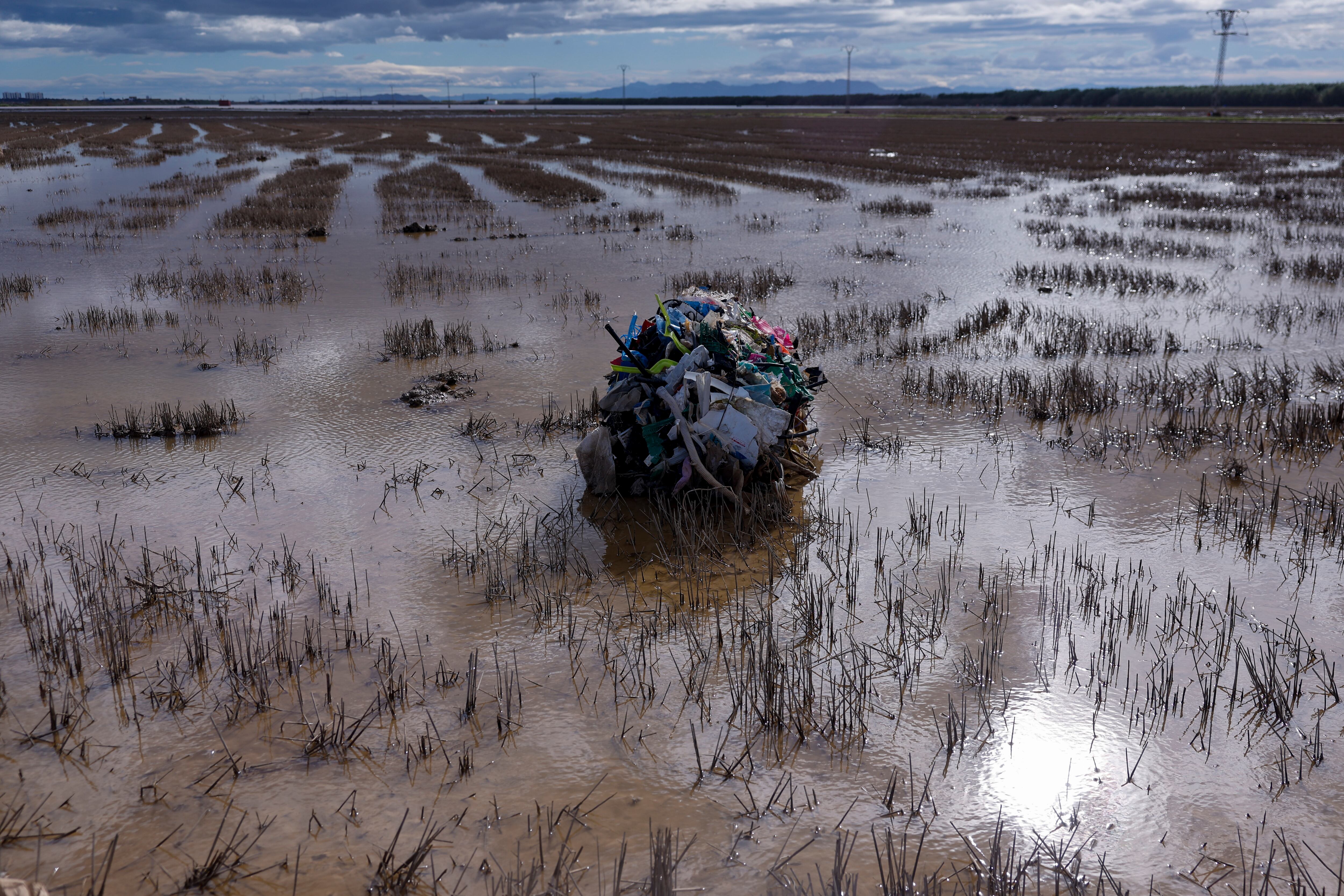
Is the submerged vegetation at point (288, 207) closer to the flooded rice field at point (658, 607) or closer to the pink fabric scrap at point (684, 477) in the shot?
the flooded rice field at point (658, 607)

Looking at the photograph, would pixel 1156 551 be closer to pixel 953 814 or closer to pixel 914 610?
pixel 914 610

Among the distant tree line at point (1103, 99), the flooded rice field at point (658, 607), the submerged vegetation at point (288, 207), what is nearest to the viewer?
the flooded rice field at point (658, 607)

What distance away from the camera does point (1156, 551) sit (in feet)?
17.7

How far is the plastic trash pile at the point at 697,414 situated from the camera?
6.16 meters

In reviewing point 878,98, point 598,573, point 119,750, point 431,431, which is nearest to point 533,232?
point 431,431

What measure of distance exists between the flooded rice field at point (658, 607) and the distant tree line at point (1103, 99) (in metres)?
118

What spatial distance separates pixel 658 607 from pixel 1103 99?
149 meters

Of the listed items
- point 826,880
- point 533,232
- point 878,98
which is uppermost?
point 878,98

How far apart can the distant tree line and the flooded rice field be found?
117766mm

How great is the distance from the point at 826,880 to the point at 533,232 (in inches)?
691

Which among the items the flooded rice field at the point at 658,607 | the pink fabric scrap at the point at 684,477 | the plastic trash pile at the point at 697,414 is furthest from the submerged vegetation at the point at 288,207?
the pink fabric scrap at the point at 684,477

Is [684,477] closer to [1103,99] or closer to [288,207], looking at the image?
[288,207]

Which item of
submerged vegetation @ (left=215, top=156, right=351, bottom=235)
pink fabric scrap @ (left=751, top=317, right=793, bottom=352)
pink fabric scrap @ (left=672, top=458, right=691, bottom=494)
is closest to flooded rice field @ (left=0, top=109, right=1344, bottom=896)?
pink fabric scrap @ (left=672, top=458, right=691, bottom=494)

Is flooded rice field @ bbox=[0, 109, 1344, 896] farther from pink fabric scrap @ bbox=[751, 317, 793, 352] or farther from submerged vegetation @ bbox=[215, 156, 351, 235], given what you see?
submerged vegetation @ bbox=[215, 156, 351, 235]
